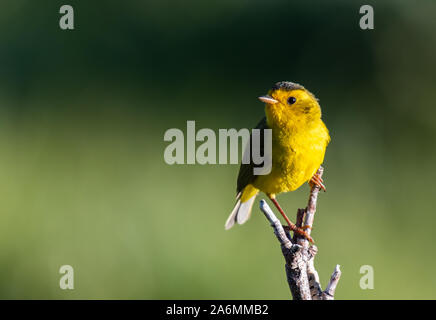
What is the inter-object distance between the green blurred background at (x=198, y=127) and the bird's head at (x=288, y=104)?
1.69 metres

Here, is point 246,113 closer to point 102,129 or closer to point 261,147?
point 102,129

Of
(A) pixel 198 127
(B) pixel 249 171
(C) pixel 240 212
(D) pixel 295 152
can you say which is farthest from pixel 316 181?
(A) pixel 198 127

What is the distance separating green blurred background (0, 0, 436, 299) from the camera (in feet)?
15.8

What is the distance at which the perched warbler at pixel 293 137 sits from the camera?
3.30m

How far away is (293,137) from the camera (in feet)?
10.9

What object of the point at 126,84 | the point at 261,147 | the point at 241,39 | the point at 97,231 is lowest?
the point at 97,231

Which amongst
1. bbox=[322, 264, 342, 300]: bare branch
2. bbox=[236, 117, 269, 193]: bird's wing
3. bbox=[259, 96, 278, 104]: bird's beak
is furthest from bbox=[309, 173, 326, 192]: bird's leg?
bbox=[322, 264, 342, 300]: bare branch

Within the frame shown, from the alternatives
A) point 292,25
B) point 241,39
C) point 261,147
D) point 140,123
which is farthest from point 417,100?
point 261,147

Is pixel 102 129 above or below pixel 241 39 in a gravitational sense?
below

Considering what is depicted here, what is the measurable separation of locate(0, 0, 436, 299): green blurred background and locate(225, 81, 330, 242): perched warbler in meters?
1.49

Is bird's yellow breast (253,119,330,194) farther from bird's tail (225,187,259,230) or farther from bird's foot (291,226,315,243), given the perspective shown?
bird's tail (225,187,259,230)

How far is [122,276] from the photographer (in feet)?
15.5

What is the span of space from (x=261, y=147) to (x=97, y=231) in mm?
2047

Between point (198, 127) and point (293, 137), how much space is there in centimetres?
248
